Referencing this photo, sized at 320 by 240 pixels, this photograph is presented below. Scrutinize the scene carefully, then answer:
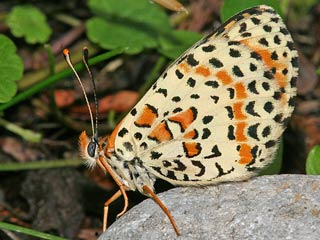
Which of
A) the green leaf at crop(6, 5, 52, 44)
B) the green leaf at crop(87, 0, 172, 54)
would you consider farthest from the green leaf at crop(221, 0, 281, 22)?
the green leaf at crop(6, 5, 52, 44)

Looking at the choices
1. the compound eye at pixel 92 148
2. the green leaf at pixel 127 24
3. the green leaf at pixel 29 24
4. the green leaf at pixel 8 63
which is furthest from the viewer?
the green leaf at pixel 29 24

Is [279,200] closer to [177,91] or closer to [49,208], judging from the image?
[177,91]

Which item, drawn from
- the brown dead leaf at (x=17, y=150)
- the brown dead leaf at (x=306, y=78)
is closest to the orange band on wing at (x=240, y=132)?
the brown dead leaf at (x=17, y=150)

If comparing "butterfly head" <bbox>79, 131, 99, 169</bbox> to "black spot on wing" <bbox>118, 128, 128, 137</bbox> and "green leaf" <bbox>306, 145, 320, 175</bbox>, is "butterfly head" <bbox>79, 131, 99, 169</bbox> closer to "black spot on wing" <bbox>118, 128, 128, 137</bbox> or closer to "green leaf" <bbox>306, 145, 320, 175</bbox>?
"black spot on wing" <bbox>118, 128, 128, 137</bbox>

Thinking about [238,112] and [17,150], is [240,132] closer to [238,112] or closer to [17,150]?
[238,112]

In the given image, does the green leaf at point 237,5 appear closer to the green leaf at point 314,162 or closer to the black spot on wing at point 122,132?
the green leaf at point 314,162

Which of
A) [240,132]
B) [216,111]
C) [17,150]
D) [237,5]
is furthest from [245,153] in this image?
[17,150]
